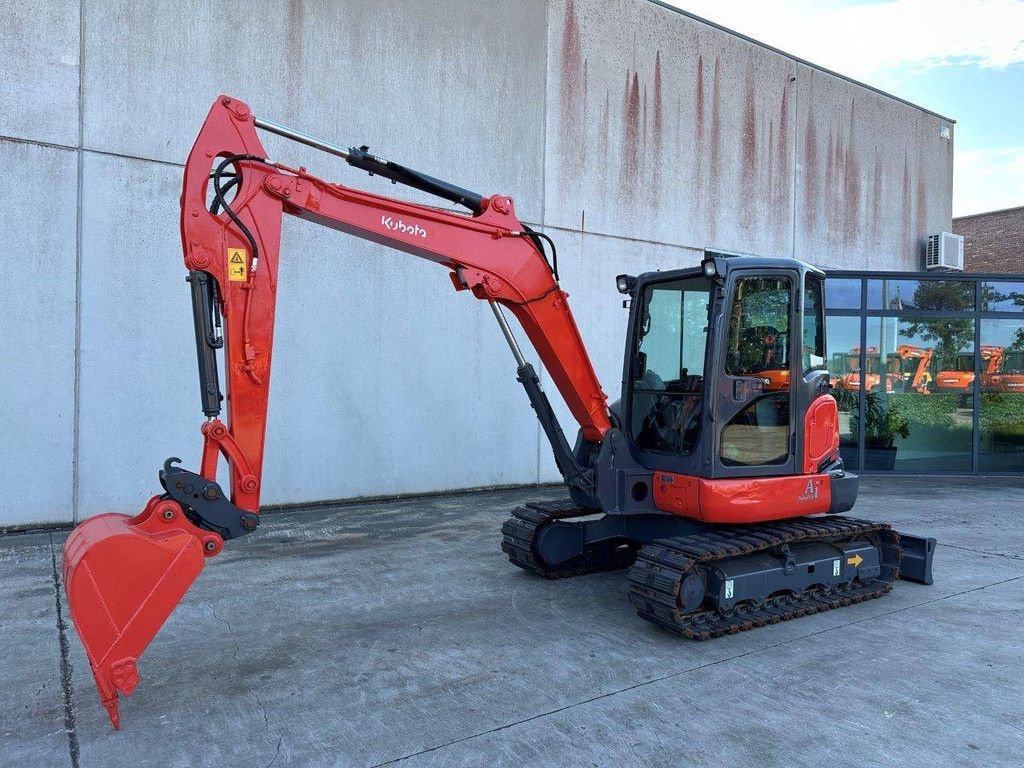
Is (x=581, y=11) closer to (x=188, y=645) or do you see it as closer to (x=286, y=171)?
(x=286, y=171)

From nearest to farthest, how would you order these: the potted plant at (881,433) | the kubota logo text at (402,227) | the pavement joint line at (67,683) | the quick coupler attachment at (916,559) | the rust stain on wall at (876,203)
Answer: the pavement joint line at (67,683) < the kubota logo text at (402,227) < the quick coupler attachment at (916,559) < the potted plant at (881,433) < the rust stain on wall at (876,203)

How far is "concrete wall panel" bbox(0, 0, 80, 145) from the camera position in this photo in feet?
24.5

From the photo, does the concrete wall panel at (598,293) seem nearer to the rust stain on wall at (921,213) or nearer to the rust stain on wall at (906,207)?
the rust stain on wall at (906,207)

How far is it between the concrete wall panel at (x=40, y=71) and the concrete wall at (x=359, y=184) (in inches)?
0.8

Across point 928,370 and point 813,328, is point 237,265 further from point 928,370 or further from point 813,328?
point 928,370

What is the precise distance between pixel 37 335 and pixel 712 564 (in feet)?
22.1

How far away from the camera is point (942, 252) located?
1580 cm

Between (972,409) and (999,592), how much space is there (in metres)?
7.47

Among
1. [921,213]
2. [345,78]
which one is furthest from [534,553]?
[921,213]

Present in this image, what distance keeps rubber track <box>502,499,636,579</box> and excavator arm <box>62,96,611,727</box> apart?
1.51m

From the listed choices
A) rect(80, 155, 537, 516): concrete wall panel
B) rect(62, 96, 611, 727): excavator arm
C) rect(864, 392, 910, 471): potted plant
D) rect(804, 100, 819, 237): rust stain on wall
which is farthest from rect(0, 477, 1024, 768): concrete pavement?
rect(804, 100, 819, 237): rust stain on wall

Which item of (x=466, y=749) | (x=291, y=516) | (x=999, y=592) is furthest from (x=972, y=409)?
(x=466, y=749)

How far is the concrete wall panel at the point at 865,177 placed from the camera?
13.8 meters

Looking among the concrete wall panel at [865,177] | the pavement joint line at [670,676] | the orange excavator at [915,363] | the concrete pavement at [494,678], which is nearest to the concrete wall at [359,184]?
the concrete wall panel at [865,177]
